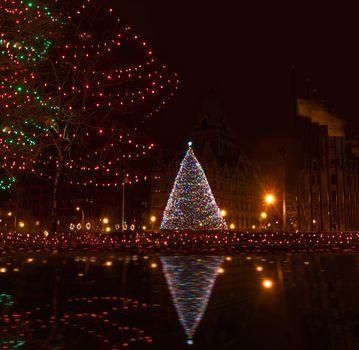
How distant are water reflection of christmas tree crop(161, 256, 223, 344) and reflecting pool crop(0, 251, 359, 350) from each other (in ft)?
0.05

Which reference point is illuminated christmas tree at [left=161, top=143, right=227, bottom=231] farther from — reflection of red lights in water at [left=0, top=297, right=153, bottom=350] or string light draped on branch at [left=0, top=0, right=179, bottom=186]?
reflection of red lights in water at [left=0, top=297, right=153, bottom=350]

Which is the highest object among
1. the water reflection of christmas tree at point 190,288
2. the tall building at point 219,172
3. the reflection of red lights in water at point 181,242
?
the tall building at point 219,172

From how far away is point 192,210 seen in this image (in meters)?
35.6

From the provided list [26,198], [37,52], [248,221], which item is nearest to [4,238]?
[37,52]

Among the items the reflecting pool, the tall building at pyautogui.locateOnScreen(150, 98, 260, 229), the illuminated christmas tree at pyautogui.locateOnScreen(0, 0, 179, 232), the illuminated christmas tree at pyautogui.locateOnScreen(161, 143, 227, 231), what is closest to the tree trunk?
the illuminated christmas tree at pyautogui.locateOnScreen(0, 0, 179, 232)

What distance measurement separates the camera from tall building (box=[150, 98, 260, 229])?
10175 cm

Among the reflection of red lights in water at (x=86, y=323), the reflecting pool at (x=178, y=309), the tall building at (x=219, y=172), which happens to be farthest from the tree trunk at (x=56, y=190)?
the tall building at (x=219, y=172)

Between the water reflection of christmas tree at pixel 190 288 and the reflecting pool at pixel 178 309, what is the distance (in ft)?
0.05

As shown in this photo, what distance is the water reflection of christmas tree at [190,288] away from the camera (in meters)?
7.04

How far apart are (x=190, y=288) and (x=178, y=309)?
231 centimetres

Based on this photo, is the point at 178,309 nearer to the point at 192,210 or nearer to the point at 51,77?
the point at 51,77

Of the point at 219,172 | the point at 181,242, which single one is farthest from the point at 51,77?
the point at 219,172

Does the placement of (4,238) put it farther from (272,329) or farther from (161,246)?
(272,329)

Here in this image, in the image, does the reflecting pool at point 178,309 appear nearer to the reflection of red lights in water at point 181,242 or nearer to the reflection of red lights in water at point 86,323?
the reflection of red lights in water at point 86,323
